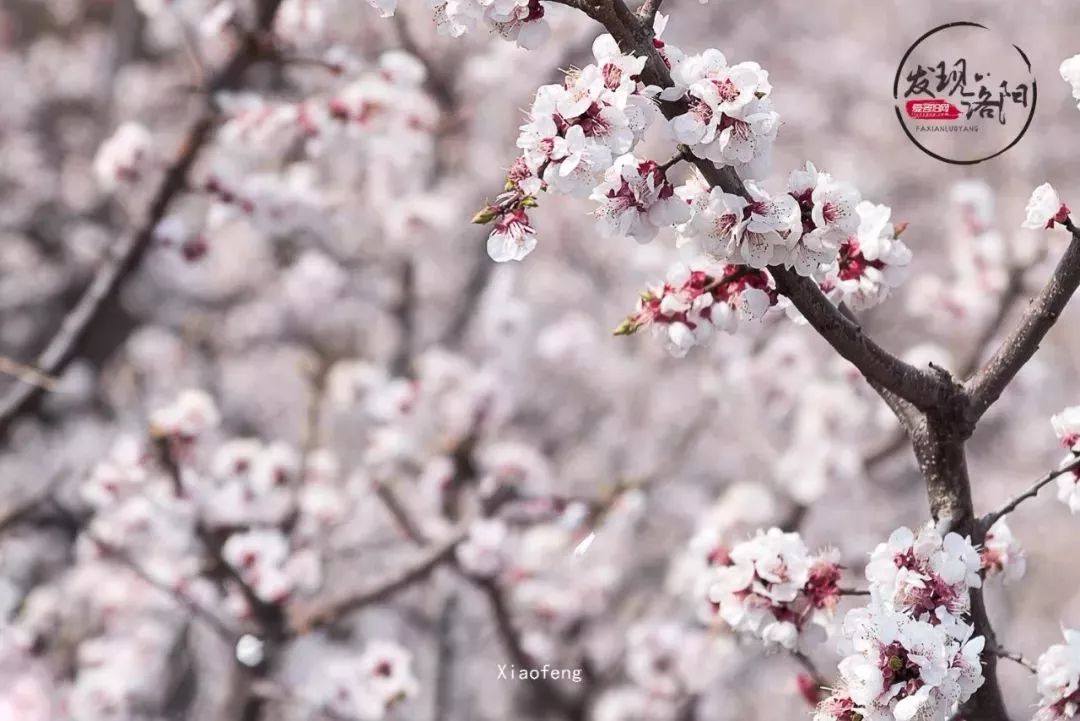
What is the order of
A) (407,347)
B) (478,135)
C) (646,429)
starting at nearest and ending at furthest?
(407,347), (478,135), (646,429)

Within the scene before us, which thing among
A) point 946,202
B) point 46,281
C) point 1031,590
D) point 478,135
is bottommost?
point 46,281

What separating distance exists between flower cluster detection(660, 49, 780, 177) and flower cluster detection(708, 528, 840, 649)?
746mm

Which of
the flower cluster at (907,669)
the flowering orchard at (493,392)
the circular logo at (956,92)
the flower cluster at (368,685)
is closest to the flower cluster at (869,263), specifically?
the flowering orchard at (493,392)

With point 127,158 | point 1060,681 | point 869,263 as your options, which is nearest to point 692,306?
point 869,263

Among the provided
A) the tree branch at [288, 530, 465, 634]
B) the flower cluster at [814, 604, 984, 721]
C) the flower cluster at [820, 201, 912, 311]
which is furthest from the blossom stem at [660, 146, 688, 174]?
the tree branch at [288, 530, 465, 634]

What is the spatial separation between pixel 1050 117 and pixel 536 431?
437 cm

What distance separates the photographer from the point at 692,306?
1653 millimetres

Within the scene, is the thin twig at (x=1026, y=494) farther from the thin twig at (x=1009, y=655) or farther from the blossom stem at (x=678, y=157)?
the blossom stem at (x=678, y=157)

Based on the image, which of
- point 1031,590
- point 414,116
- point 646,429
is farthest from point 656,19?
point 1031,590

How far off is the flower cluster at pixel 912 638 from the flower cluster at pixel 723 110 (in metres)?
0.70

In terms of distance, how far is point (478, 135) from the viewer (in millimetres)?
5969

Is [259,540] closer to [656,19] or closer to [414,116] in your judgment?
[414,116]

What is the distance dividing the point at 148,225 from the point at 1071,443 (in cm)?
298

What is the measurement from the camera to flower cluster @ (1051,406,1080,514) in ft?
5.87
